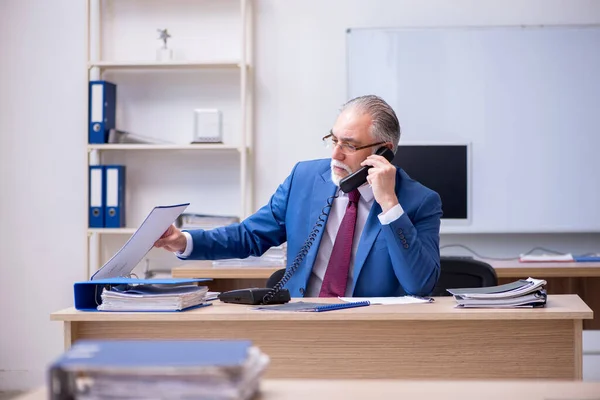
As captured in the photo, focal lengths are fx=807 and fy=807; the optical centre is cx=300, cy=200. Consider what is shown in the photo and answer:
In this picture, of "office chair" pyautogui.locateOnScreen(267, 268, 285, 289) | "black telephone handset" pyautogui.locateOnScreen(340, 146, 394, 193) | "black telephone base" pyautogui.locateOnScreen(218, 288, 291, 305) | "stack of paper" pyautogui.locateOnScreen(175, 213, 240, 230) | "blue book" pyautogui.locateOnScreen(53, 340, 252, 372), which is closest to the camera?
"blue book" pyautogui.locateOnScreen(53, 340, 252, 372)

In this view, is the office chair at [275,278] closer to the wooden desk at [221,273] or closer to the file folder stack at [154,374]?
the wooden desk at [221,273]

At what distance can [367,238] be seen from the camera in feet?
8.66

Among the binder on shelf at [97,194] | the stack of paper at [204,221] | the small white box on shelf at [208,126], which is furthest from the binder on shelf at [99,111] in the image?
the stack of paper at [204,221]

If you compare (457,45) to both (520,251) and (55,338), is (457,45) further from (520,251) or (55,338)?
(55,338)

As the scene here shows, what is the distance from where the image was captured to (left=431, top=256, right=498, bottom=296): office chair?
303 cm

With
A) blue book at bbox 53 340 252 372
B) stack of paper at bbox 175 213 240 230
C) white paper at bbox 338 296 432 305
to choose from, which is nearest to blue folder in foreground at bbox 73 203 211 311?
white paper at bbox 338 296 432 305

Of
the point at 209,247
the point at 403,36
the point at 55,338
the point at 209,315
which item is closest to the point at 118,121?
the point at 55,338

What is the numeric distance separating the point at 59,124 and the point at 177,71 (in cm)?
75

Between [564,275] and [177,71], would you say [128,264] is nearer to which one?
[564,275]

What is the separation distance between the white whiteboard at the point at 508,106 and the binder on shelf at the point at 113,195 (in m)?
1.43

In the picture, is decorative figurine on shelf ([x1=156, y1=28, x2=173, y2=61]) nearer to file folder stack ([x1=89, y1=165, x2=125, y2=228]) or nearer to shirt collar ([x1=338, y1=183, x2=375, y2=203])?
file folder stack ([x1=89, y1=165, x2=125, y2=228])

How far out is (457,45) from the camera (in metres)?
4.41

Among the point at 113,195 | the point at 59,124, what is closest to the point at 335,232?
the point at 113,195

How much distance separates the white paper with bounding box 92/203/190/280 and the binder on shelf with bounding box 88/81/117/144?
2174mm
